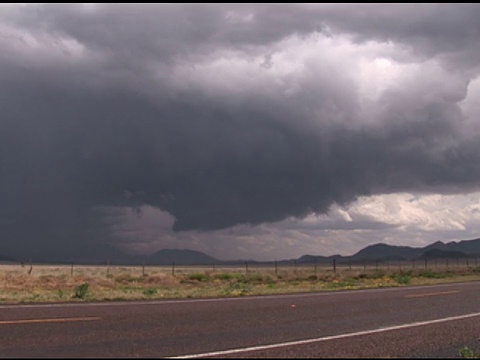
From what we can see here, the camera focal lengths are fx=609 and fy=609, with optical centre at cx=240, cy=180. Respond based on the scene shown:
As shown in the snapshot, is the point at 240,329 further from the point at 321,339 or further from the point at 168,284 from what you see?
the point at 168,284

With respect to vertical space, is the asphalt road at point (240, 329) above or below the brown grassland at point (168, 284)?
below

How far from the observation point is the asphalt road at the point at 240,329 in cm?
994

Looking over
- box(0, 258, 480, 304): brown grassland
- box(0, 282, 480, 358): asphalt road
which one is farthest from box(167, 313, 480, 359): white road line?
box(0, 258, 480, 304): brown grassland

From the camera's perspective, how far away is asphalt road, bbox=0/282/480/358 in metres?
9.94

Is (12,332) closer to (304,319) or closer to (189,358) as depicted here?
(189,358)

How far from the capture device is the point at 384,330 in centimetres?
1261

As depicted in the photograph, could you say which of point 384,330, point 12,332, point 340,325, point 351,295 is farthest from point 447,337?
point 351,295

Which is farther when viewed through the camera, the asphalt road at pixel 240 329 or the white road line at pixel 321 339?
the asphalt road at pixel 240 329

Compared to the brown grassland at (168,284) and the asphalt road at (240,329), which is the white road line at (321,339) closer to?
the asphalt road at (240,329)

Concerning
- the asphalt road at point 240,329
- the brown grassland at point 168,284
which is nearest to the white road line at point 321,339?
the asphalt road at point 240,329

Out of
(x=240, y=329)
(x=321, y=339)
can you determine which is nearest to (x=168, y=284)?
(x=240, y=329)

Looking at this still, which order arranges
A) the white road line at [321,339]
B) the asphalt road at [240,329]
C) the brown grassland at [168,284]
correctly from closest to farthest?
1. the white road line at [321,339]
2. the asphalt road at [240,329]
3. the brown grassland at [168,284]

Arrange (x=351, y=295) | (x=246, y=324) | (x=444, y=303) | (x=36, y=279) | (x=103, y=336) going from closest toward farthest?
1. (x=103, y=336)
2. (x=246, y=324)
3. (x=444, y=303)
4. (x=351, y=295)
5. (x=36, y=279)

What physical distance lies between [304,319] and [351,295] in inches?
317
